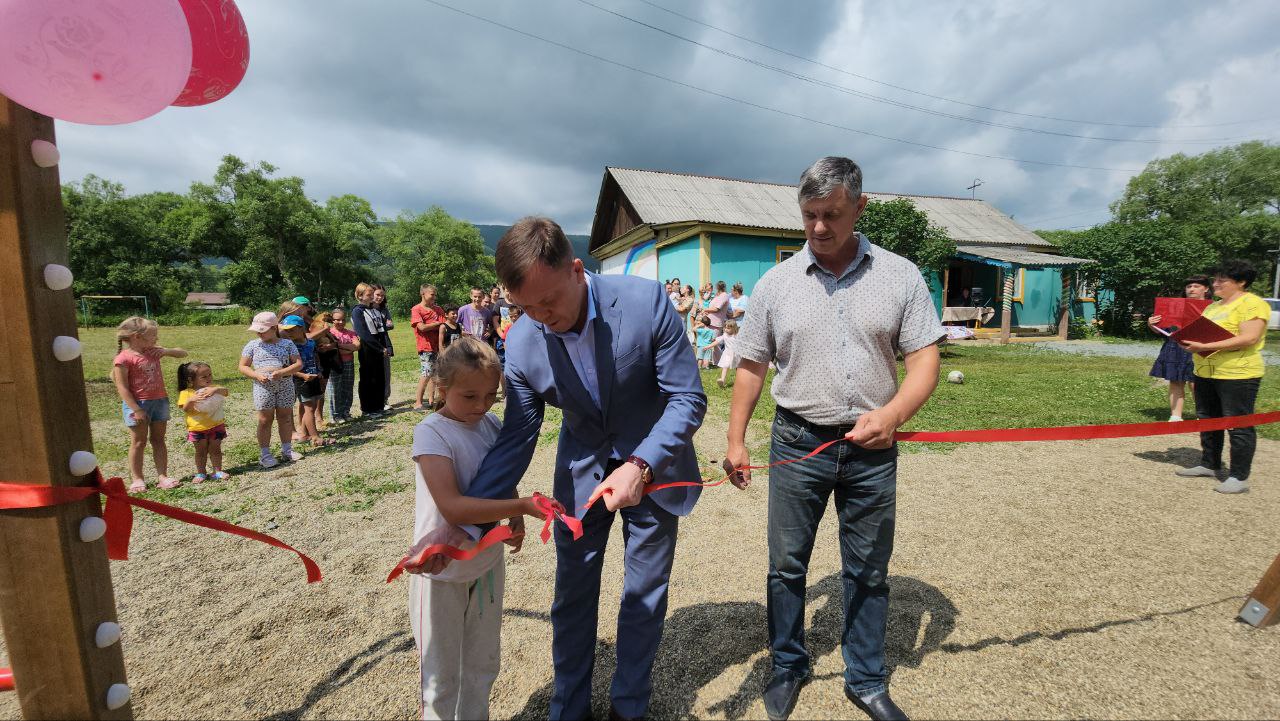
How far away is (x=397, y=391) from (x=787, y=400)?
1060 centimetres

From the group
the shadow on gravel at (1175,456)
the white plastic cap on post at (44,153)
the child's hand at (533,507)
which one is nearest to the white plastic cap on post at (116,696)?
the child's hand at (533,507)

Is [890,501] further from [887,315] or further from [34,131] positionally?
[34,131]

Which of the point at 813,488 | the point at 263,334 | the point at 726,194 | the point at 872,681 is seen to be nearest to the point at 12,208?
the point at 813,488

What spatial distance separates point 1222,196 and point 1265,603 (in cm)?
5943

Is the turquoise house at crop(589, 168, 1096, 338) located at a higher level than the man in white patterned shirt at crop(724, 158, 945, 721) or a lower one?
higher

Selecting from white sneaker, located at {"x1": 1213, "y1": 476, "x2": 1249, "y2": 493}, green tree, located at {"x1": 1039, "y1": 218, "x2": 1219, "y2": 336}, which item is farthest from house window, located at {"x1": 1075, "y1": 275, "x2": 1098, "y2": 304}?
white sneaker, located at {"x1": 1213, "y1": 476, "x2": 1249, "y2": 493}

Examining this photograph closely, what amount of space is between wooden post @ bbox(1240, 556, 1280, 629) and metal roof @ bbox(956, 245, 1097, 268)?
19934 millimetres

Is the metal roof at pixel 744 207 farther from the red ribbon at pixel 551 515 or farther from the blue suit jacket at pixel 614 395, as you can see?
the red ribbon at pixel 551 515

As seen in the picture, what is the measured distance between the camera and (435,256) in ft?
199

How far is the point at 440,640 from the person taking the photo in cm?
201

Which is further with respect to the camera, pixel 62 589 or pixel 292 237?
pixel 292 237

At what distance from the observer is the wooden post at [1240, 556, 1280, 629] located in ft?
9.16

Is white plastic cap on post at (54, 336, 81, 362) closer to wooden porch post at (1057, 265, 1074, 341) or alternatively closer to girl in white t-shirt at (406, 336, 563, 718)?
girl in white t-shirt at (406, 336, 563, 718)

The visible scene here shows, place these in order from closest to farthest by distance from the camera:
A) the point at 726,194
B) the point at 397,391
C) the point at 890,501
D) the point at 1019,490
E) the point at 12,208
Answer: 1. the point at 12,208
2. the point at 890,501
3. the point at 1019,490
4. the point at 397,391
5. the point at 726,194
